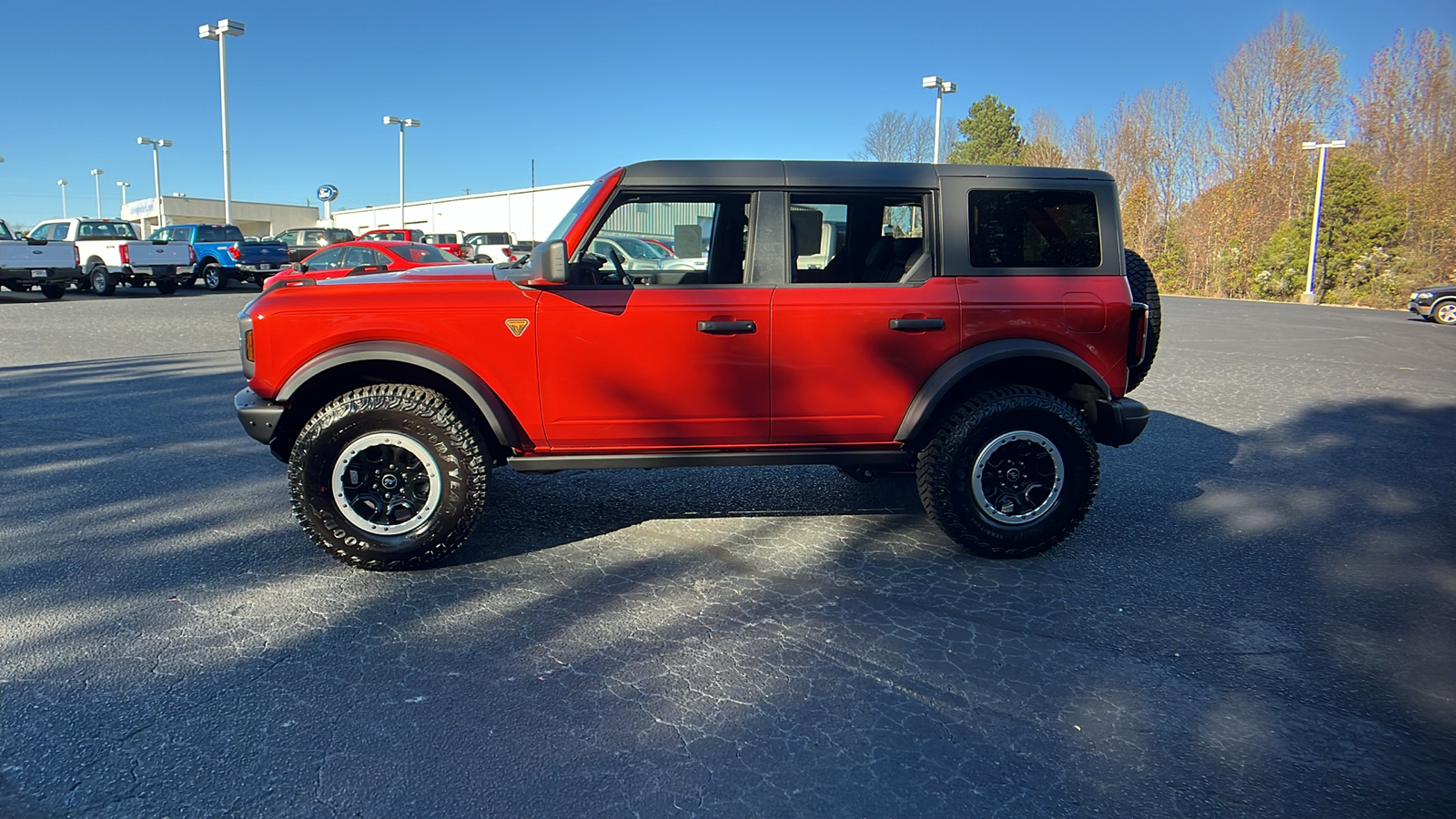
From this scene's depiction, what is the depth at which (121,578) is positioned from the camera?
3990mm

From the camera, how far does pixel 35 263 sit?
64.3ft

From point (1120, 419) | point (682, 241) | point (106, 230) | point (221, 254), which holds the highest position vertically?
point (106, 230)

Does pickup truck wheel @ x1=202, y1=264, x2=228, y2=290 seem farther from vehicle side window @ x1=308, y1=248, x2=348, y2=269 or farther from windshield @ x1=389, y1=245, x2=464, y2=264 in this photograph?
windshield @ x1=389, y1=245, x2=464, y2=264

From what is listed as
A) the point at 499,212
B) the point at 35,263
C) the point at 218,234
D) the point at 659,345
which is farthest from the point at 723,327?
the point at 499,212

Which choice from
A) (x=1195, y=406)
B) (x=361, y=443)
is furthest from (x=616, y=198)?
(x=1195, y=406)

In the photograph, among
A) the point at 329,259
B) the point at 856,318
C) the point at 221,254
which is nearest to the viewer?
the point at 856,318

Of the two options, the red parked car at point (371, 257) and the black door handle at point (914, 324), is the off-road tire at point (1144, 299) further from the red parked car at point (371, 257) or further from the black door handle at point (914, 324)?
the red parked car at point (371, 257)

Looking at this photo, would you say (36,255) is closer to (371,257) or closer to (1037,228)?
(371,257)

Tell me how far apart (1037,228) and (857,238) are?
0.89 meters

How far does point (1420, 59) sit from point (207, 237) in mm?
44648

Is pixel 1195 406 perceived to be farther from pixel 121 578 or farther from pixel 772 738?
pixel 121 578

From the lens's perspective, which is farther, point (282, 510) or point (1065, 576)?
point (282, 510)

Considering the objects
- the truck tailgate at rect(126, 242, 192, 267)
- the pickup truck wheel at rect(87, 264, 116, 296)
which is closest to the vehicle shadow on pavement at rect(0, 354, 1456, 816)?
the truck tailgate at rect(126, 242, 192, 267)

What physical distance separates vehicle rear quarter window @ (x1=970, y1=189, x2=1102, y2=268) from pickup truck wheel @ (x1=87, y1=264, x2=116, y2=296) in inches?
965
